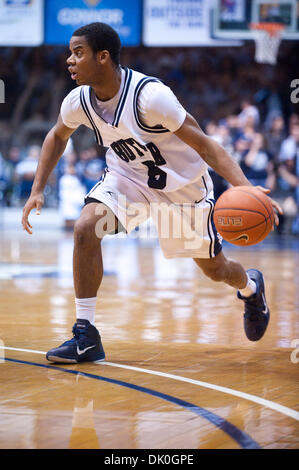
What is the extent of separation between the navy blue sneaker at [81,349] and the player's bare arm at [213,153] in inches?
42.2

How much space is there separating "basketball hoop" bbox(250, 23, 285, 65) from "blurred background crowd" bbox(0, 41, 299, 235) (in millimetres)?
1075

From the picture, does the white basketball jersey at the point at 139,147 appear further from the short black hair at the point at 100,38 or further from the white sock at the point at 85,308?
the white sock at the point at 85,308

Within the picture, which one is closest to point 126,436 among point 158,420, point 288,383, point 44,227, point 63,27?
point 158,420

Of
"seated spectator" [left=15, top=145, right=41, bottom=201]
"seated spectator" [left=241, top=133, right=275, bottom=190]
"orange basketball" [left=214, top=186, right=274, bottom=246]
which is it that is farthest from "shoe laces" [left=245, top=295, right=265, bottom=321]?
"seated spectator" [left=15, top=145, right=41, bottom=201]

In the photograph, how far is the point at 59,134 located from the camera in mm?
4551

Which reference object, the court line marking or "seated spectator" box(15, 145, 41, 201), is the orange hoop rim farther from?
the court line marking

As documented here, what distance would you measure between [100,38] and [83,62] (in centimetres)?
16

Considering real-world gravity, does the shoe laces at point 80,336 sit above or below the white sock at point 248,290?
below

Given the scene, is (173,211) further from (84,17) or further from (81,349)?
(84,17)

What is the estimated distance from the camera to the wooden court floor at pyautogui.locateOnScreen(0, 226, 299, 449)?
2881mm

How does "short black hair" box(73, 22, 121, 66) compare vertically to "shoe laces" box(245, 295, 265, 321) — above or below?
above

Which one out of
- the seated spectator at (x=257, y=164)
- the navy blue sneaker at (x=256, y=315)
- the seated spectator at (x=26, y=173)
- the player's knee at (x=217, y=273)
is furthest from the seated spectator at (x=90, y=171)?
the player's knee at (x=217, y=273)

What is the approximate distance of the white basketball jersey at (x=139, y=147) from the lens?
4238 mm

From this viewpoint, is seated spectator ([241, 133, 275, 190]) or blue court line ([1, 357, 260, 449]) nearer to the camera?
blue court line ([1, 357, 260, 449])
